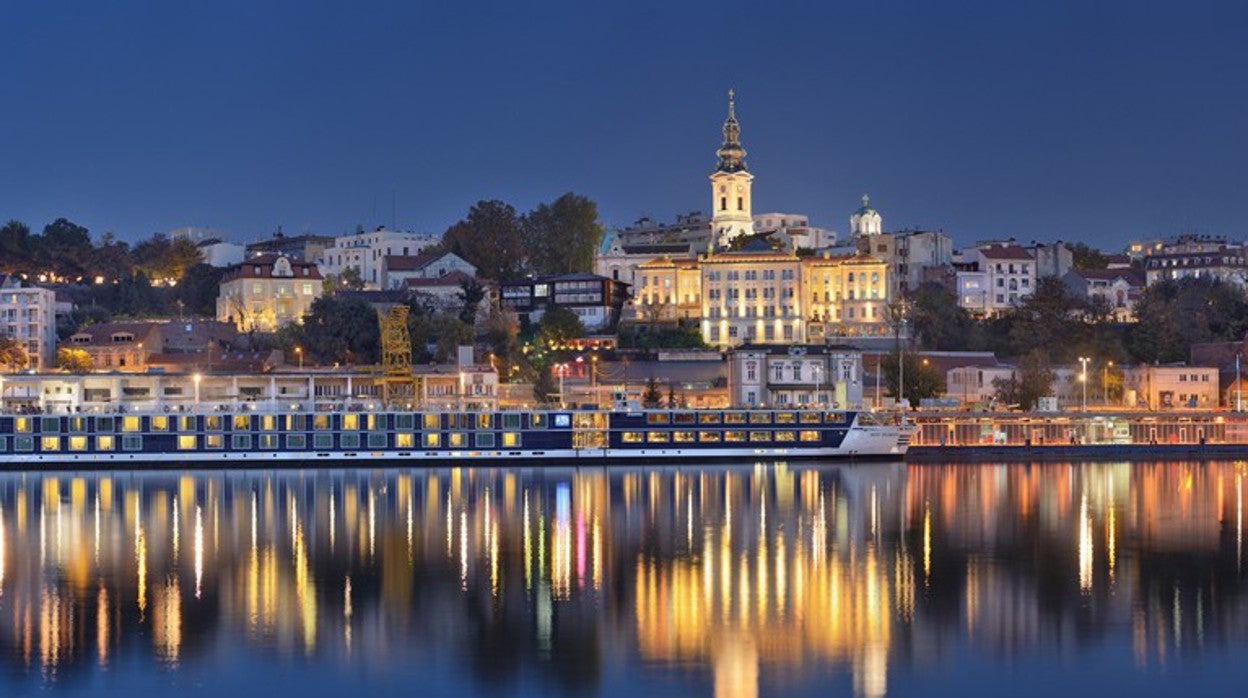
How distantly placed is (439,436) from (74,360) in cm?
1965

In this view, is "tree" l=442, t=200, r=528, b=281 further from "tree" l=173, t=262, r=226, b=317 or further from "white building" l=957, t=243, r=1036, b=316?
"white building" l=957, t=243, r=1036, b=316

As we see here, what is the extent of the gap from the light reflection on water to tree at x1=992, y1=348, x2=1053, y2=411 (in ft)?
44.9

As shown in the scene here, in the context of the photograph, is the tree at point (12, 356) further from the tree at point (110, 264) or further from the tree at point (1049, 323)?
the tree at point (1049, 323)

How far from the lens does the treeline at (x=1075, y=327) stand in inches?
2442

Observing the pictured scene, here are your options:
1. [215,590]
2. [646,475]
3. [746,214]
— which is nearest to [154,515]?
[215,590]

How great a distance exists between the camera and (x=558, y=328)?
64.4m

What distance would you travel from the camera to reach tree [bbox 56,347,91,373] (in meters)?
60.1

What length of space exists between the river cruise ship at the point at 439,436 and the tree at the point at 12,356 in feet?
47.4

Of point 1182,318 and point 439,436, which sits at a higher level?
point 1182,318

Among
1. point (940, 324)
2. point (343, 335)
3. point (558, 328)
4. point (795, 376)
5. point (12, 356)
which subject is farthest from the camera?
point (940, 324)

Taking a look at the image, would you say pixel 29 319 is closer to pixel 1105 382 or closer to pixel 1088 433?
pixel 1105 382

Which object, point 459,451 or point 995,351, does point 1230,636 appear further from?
point 995,351

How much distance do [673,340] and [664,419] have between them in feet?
59.7

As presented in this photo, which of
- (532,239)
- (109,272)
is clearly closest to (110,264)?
(109,272)
